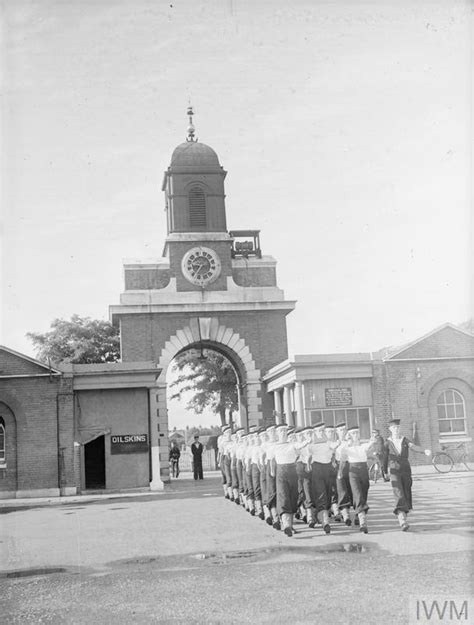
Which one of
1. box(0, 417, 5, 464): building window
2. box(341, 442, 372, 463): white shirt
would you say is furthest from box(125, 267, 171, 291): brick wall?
box(341, 442, 372, 463): white shirt

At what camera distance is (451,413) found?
1060 inches

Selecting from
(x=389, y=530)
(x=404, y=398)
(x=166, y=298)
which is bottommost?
(x=389, y=530)

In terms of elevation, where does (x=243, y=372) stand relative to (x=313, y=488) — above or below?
above

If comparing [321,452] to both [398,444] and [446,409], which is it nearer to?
[398,444]

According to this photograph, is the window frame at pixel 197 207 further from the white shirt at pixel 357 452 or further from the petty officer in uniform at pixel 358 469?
the white shirt at pixel 357 452

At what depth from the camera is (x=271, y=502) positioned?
1367 cm

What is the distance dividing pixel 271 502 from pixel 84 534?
329 cm

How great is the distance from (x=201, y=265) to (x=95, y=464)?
933 cm

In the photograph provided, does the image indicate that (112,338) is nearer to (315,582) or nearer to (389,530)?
(389,530)

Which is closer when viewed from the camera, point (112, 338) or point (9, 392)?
point (9, 392)

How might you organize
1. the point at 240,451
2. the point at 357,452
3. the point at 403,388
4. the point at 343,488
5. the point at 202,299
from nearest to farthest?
the point at 357,452
the point at 343,488
the point at 240,451
the point at 403,388
the point at 202,299

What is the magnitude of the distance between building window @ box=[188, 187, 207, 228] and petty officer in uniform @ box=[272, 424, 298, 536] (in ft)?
68.1

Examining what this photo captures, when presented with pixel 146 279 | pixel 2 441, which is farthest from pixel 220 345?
pixel 2 441

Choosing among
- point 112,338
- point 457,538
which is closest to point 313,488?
point 457,538
